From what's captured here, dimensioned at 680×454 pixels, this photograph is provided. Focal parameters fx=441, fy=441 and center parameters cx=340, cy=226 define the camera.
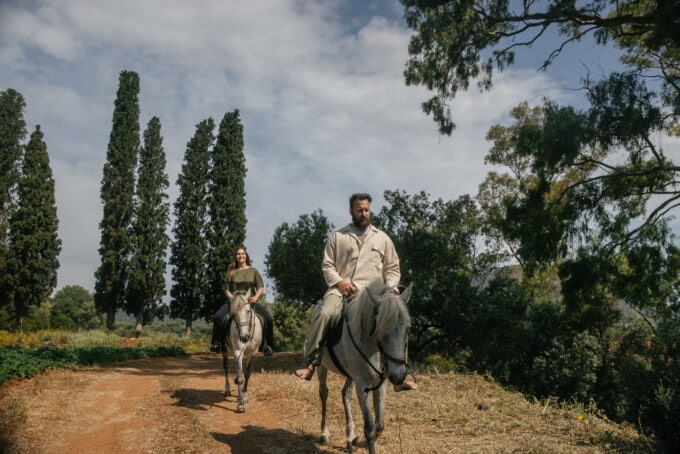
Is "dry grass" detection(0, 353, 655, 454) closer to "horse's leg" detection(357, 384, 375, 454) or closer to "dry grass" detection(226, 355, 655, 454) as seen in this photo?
"dry grass" detection(226, 355, 655, 454)

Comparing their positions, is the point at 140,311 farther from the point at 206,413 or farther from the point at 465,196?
the point at 206,413

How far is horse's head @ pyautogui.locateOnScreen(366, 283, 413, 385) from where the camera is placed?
477 centimetres

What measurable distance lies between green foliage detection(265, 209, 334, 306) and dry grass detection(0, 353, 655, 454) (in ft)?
36.6

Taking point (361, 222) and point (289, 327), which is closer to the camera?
point (361, 222)

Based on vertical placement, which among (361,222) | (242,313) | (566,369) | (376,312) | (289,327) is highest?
(361,222)

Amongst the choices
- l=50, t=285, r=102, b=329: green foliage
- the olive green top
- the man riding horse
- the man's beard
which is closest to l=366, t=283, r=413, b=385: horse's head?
the man riding horse

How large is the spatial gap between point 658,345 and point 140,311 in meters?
33.2

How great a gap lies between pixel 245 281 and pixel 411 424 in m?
4.37

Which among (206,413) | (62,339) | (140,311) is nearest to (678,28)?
(206,413)

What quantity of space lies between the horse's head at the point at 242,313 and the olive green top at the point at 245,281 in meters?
0.30

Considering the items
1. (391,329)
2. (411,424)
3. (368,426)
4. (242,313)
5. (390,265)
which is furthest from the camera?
(242,313)

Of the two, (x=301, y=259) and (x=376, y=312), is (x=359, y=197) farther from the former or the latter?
(x=301, y=259)

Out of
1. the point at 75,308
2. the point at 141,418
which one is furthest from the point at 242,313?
the point at 75,308

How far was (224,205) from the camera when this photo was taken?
114 feet
